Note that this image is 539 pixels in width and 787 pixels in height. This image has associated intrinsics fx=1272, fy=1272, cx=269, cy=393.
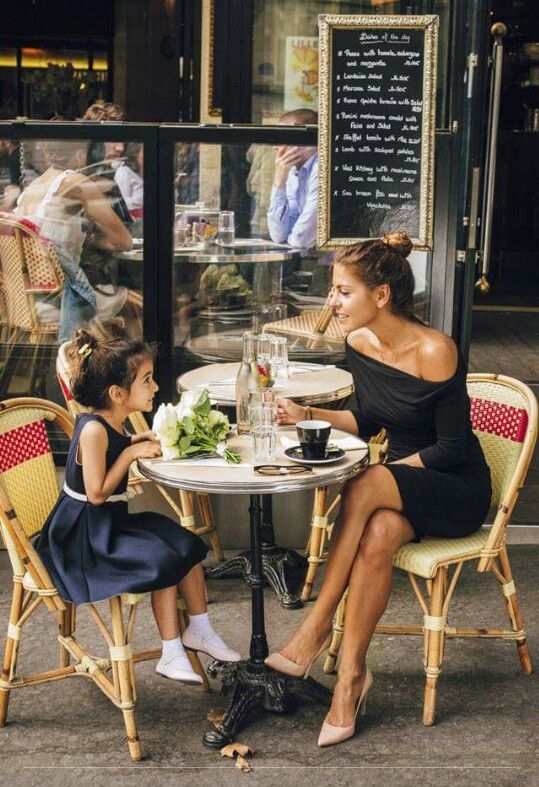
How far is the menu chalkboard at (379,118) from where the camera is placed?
4824 millimetres

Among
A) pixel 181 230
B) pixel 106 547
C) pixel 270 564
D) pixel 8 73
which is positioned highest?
pixel 8 73

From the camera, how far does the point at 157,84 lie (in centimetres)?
1116

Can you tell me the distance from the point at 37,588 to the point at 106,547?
0.72 feet

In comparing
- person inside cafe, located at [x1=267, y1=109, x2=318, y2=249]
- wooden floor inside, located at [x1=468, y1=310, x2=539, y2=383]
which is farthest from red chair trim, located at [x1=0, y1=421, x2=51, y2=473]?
wooden floor inside, located at [x1=468, y1=310, x2=539, y2=383]

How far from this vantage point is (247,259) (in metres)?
5.03

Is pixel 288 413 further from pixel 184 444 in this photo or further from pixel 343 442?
pixel 184 444

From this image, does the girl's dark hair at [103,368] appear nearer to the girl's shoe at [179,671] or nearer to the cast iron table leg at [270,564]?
the girl's shoe at [179,671]

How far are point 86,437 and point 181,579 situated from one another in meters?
0.48

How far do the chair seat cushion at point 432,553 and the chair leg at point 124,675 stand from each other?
0.81 metres

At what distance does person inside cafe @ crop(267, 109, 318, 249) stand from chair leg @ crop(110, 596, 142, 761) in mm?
2036

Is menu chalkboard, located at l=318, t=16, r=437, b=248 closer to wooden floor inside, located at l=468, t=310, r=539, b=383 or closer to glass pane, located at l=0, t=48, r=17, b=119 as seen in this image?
wooden floor inside, located at l=468, t=310, r=539, b=383

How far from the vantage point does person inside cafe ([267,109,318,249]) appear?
4938 millimetres

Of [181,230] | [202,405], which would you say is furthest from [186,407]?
[181,230]

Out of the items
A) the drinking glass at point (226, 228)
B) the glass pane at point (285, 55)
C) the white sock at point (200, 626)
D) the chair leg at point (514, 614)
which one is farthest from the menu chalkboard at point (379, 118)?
the glass pane at point (285, 55)
